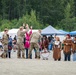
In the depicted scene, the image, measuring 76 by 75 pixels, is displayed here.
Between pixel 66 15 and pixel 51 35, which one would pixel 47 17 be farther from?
pixel 51 35

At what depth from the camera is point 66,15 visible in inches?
3748

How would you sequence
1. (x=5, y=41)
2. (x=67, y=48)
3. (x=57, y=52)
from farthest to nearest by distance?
(x=5, y=41) < (x=57, y=52) < (x=67, y=48)

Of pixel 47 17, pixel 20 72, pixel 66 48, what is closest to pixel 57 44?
pixel 66 48

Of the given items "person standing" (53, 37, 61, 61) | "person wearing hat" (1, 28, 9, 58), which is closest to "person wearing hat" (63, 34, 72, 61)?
"person standing" (53, 37, 61, 61)

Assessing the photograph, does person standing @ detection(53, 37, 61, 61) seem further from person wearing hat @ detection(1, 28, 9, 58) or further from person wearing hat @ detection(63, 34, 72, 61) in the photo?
person wearing hat @ detection(1, 28, 9, 58)

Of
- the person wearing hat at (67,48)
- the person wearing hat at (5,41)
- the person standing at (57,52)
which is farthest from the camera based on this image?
the person wearing hat at (5,41)

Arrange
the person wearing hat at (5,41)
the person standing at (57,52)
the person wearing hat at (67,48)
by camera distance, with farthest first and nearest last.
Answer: the person wearing hat at (5,41) → the person standing at (57,52) → the person wearing hat at (67,48)

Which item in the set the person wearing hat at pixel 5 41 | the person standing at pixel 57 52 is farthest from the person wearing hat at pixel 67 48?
the person wearing hat at pixel 5 41

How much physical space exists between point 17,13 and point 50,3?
8.53 m

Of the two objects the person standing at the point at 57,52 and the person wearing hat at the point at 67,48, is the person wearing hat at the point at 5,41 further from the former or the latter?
the person wearing hat at the point at 67,48

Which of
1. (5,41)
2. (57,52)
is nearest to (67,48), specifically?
(57,52)

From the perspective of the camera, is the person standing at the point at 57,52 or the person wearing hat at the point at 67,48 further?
the person standing at the point at 57,52

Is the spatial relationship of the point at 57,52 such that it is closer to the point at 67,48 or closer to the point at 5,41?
the point at 67,48

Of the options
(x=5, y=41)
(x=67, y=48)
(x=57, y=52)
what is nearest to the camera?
(x=67, y=48)
